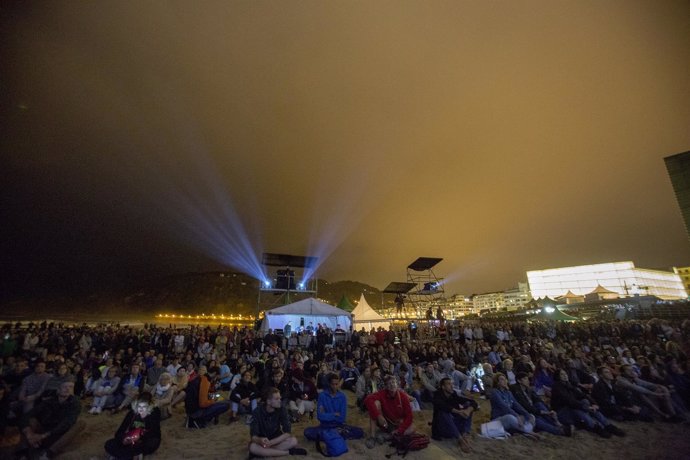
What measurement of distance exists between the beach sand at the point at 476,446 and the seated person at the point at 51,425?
0.29m

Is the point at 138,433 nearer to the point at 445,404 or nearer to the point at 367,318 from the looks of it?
the point at 445,404

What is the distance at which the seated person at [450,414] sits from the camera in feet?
20.0

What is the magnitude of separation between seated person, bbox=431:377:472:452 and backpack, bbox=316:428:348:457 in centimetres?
207

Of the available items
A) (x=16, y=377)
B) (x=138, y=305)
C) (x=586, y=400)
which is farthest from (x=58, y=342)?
(x=138, y=305)

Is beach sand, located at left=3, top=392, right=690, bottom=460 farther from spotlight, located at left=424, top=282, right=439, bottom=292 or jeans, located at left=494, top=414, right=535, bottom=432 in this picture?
spotlight, located at left=424, top=282, right=439, bottom=292

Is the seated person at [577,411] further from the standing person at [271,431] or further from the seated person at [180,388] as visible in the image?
the seated person at [180,388]

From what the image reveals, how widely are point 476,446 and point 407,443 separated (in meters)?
1.60

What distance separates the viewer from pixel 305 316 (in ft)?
69.8

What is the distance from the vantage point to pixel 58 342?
15.2 metres

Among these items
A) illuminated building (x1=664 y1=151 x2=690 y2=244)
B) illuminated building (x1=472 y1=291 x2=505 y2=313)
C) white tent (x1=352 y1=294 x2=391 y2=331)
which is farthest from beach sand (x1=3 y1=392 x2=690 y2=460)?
illuminated building (x1=472 y1=291 x2=505 y2=313)

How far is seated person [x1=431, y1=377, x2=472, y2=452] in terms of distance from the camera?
6087 mm

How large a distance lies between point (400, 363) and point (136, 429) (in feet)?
28.6

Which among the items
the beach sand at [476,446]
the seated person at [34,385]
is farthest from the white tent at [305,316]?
the beach sand at [476,446]

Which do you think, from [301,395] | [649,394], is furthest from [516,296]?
[301,395]
